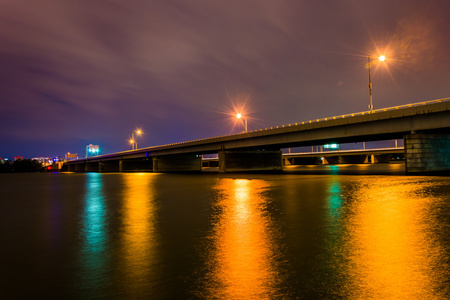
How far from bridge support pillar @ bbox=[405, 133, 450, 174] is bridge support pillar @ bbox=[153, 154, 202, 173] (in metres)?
65.5

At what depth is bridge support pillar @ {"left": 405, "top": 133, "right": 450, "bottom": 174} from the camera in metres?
34.4

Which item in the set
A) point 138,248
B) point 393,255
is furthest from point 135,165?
point 393,255

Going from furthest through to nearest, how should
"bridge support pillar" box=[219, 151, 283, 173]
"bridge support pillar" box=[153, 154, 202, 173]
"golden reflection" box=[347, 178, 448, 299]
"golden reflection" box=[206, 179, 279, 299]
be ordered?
"bridge support pillar" box=[153, 154, 202, 173], "bridge support pillar" box=[219, 151, 283, 173], "golden reflection" box=[206, 179, 279, 299], "golden reflection" box=[347, 178, 448, 299]

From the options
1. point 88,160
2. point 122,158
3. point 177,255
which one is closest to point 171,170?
point 122,158

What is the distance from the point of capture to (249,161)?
6700 cm

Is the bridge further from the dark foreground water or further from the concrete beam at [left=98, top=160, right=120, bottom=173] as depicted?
the concrete beam at [left=98, top=160, right=120, bottom=173]

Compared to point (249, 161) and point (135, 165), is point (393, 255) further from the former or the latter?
point (135, 165)

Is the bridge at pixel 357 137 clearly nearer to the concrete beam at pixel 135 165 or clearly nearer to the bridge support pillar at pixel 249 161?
the bridge support pillar at pixel 249 161

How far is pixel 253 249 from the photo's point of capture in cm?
670

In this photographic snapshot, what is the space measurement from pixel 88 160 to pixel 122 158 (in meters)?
37.8

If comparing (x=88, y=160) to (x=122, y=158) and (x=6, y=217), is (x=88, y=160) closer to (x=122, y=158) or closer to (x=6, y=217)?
(x=122, y=158)

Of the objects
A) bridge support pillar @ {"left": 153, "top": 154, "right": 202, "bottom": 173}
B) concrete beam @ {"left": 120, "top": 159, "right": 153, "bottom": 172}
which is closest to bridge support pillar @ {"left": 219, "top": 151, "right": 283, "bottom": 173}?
bridge support pillar @ {"left": 153, "top": 154, "right": 202, "bottom": 173}

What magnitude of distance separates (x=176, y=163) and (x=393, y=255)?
89286 millimetres

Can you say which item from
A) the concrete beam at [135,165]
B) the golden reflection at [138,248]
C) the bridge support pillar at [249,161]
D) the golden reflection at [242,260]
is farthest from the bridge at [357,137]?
the golden reflection at [138,248]
